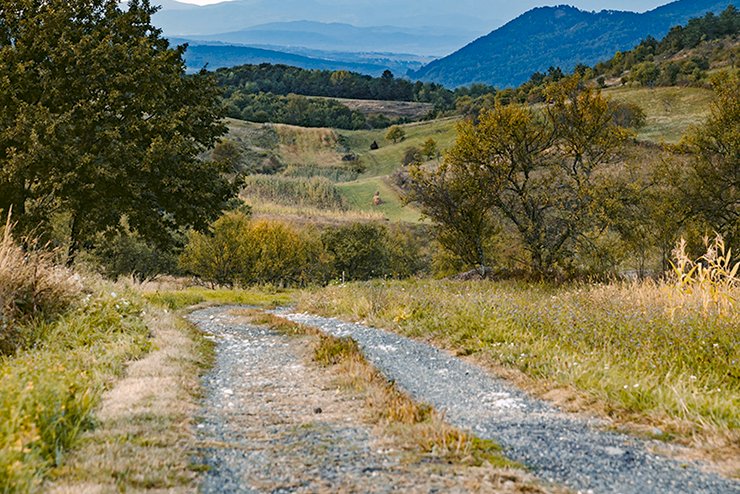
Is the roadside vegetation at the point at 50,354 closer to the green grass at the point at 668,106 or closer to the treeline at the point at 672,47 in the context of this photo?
the green grass at the point at 668,106

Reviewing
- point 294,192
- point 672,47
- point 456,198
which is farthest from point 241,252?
point 672,47

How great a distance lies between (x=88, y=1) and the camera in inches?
723

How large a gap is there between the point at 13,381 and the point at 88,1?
1614 centimetres

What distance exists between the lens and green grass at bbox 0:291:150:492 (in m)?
4.11

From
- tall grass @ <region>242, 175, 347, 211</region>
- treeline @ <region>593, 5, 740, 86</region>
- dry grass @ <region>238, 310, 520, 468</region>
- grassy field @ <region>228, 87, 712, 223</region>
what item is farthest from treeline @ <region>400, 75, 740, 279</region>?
treeline @ <region>593, 5, 740, 86</region>

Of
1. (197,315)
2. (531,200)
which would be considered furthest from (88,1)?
(531,200)

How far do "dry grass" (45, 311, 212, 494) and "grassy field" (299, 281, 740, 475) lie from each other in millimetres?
4037

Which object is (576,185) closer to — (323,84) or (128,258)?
(128,258)

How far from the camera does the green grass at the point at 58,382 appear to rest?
4.11 m

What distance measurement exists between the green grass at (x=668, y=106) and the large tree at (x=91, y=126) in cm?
6232

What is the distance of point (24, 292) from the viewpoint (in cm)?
998

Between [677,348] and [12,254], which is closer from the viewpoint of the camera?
[677,348]

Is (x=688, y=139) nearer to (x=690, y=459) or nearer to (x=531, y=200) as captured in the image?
(x=531, y=200)

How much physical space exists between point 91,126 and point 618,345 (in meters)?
14.6
